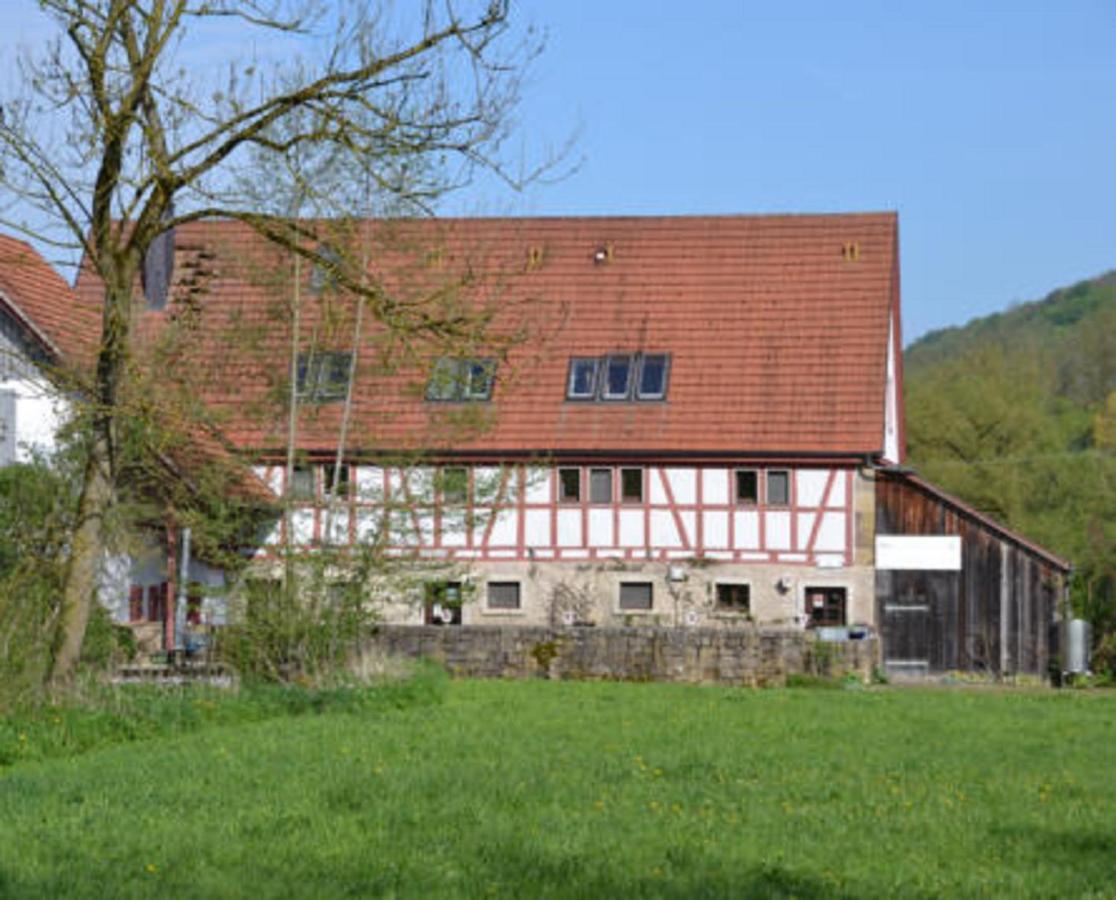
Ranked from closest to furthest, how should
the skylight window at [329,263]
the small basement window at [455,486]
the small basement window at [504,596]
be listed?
the skylight window at [329,263] → the small basement window at [455,486] → the small basement window at [504,596]

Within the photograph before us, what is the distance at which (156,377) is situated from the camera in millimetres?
21844

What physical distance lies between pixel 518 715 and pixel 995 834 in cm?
999

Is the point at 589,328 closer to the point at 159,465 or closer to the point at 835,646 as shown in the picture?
the point at 835,646

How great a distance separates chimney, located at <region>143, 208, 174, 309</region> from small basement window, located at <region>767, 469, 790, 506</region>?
1277 centimetres


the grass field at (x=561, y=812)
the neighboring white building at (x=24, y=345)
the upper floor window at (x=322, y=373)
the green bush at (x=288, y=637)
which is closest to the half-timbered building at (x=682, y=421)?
the neighboring white building at (x=24, y=345)

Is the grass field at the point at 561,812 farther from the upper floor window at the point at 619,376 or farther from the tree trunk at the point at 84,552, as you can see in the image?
the upper floor window at the point at 619,376

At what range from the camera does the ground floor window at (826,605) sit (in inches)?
1486

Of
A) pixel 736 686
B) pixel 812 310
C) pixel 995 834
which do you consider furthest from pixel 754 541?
pixel 995 834

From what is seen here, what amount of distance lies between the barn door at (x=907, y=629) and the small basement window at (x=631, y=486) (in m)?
5.08

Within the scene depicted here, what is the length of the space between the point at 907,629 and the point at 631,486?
590 centimetres

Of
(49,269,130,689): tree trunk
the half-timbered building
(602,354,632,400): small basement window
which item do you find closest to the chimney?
the half-timbered building

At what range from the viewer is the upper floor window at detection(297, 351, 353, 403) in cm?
2859

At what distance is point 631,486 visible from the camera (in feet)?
127

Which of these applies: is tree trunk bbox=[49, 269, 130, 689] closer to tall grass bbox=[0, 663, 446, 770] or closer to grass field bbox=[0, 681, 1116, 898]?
tall grass bbox=[0, 663, 446, 770]
